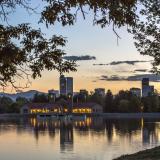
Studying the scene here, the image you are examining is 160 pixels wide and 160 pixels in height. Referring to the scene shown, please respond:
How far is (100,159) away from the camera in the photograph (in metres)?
36.8

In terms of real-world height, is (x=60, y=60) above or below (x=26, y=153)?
above

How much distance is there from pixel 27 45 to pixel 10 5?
0.69 m

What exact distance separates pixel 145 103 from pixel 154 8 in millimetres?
175649

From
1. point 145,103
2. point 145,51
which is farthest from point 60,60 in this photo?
point 145,103

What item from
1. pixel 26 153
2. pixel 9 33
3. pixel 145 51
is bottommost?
pixel 26 153

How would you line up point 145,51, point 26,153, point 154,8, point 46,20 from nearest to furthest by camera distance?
point 46,20
point 154,8
point 145,51
point 26,153

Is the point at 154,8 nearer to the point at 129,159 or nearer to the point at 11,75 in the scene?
the point at 129,159

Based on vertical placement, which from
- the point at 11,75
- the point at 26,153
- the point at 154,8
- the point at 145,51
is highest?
the point at 154,8

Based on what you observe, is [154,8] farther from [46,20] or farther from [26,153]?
[26,153]

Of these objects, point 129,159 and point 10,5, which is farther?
point 129,159

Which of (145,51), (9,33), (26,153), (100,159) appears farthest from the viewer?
Result: (26,153)

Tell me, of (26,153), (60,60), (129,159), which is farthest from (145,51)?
(26,153)

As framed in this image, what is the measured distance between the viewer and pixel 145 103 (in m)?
194

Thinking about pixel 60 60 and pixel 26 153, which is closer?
pixel 60 60
